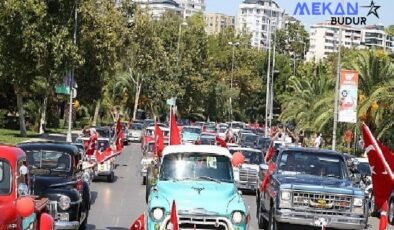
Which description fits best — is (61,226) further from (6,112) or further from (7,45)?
(6,112)

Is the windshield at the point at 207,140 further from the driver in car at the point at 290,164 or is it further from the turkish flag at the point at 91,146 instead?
the driver in car at the point at 290,164

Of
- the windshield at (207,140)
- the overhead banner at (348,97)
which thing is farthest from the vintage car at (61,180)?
the windshield at (207,140)

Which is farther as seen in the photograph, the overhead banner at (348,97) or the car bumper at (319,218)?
the overhead banner at (348,97)

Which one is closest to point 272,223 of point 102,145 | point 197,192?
point 197,192

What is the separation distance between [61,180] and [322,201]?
16.4 feet

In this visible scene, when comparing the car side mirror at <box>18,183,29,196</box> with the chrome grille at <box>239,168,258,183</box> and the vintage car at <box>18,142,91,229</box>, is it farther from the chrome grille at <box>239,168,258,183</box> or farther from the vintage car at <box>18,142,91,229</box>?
the chrome grille at <box>239,168,258,183</box>

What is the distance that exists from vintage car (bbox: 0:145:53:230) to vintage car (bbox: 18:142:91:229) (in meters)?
3.61

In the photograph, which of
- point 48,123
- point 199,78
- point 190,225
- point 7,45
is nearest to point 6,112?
point 48,123

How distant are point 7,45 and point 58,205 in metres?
34.9

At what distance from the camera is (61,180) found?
16.8 metres

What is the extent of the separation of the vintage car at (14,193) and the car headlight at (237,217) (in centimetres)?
310

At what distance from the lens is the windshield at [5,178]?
10311 millimetres

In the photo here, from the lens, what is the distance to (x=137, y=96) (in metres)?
90.9

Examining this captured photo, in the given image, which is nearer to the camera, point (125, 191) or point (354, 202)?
point (354, 202)
